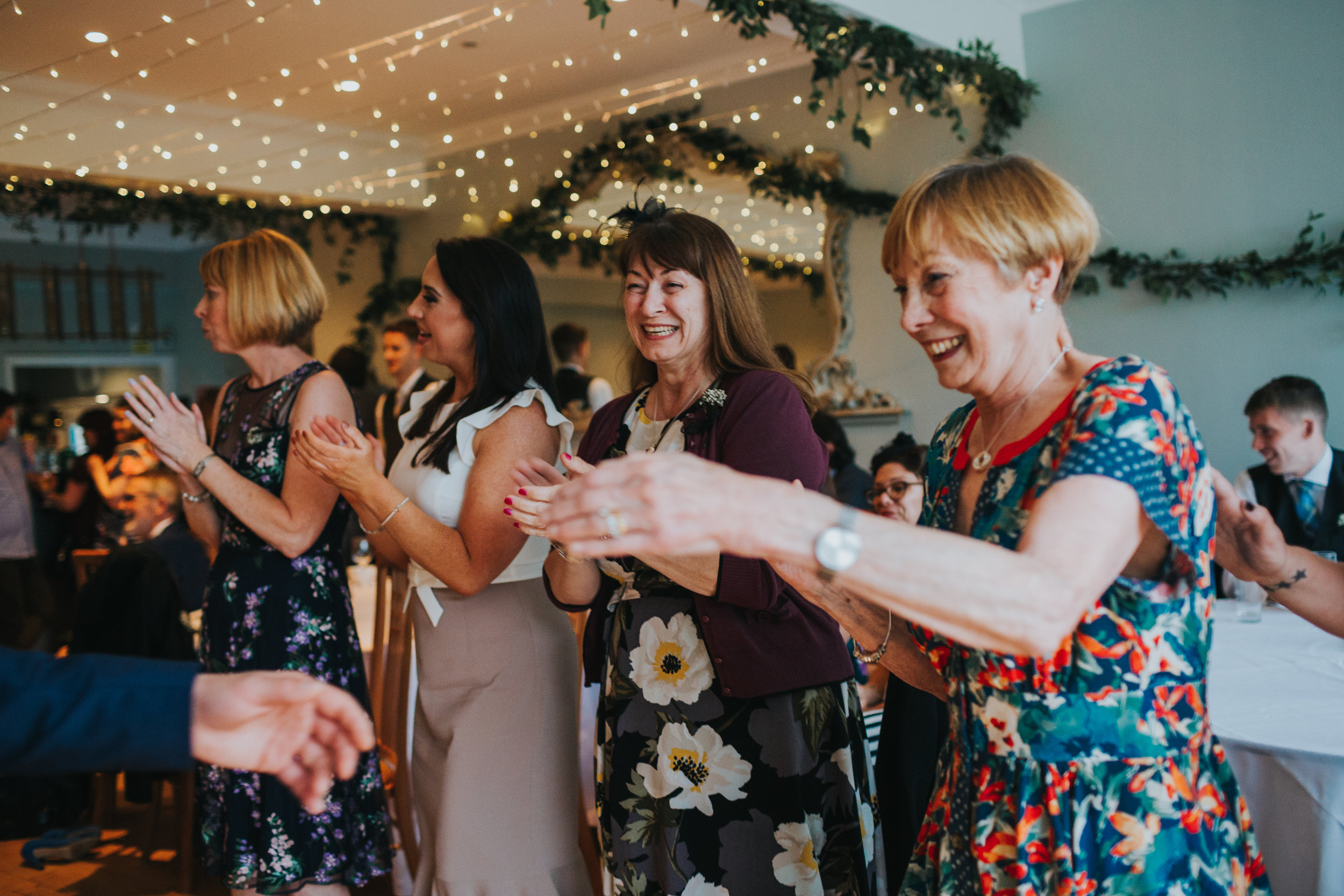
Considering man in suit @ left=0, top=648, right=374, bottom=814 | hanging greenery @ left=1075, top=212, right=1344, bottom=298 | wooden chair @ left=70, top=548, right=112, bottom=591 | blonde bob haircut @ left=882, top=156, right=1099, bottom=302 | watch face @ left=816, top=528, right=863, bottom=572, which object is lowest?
wooden chair @ left=70, top=548, right=112, bottom=591

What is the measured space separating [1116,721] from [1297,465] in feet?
10.7

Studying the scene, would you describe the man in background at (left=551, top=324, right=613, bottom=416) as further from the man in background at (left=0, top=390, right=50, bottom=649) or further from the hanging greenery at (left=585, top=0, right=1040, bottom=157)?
the man in background at (left=0, top=390, right=50, bottom=649)

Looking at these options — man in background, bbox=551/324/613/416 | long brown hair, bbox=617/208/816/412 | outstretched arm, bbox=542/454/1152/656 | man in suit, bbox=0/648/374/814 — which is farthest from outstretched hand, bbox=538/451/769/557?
man in background, bbox=551/324/613/416

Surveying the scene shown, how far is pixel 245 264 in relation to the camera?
7.34 ft

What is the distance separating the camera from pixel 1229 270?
15.5 feet

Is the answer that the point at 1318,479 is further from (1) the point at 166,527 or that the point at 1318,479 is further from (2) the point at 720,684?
(1) the point at 166,527

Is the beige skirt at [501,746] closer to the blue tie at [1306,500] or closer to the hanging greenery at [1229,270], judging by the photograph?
the blue tie at [1306,500]

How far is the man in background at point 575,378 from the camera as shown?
6.22 m

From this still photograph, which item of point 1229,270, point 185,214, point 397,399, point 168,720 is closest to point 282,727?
point 168,720

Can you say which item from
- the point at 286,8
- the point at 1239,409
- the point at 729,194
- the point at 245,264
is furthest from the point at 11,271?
the point at 1239,409

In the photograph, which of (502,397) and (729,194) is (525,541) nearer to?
(502,397)

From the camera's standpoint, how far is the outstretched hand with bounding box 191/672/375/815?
0.92 metres

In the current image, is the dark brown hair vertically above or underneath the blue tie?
above

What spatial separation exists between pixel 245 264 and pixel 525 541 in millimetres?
931
